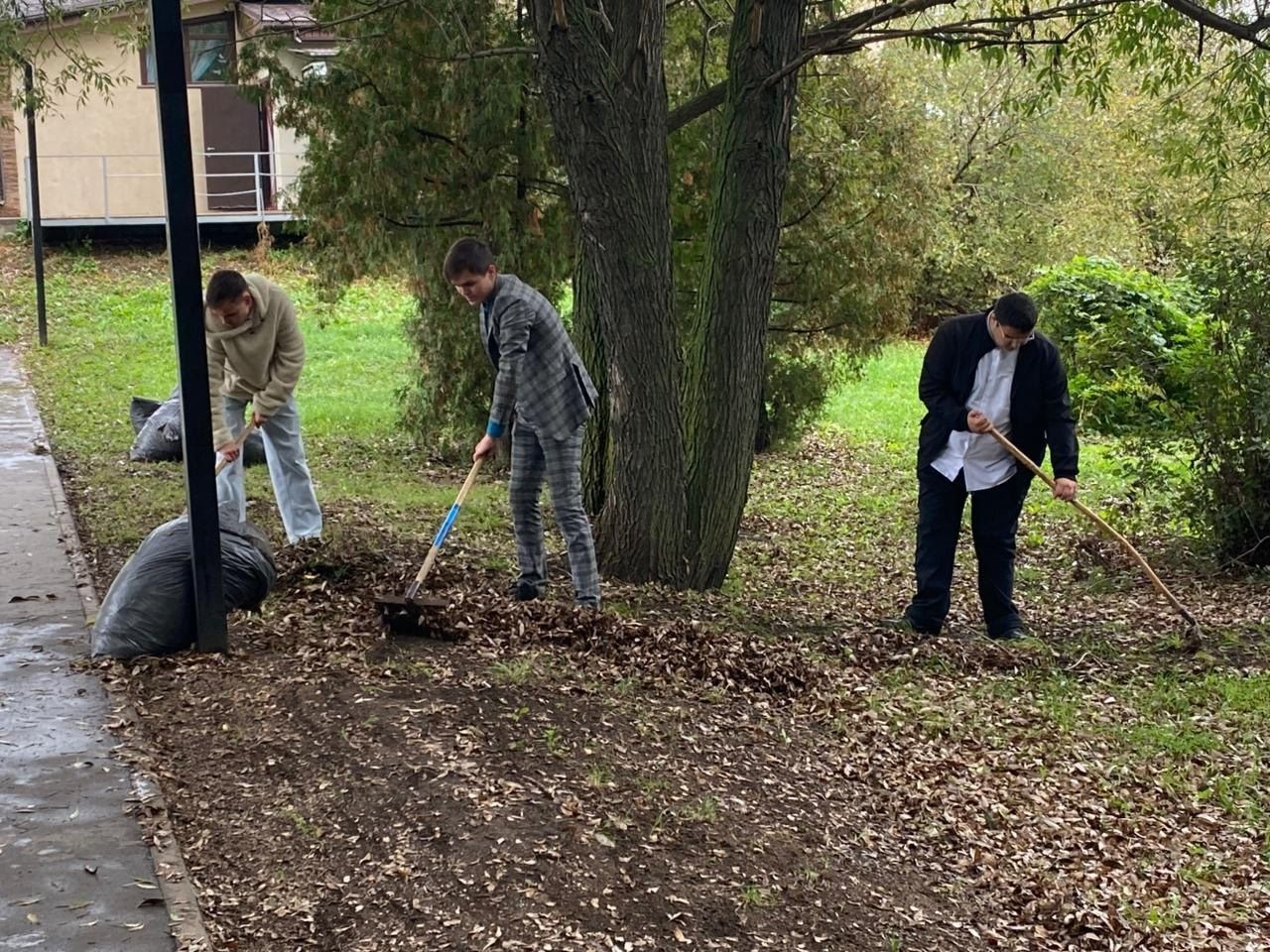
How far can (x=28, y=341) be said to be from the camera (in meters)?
19.6

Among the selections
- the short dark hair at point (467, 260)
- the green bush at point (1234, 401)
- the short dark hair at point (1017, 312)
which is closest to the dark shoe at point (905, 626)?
the short dark hair at point (1017, 312)

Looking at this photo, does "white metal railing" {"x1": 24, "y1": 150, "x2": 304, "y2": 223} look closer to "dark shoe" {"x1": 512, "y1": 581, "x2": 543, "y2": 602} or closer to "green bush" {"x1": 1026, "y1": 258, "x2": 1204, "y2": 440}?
"green bush" {"x1": 1026, "y1": 258, "x2": 1204, "y2": 440}

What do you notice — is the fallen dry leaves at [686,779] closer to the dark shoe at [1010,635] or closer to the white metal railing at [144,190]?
the dark shoe at [1010,635]

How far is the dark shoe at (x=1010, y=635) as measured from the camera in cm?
732

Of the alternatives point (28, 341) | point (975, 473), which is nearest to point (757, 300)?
point (975, 473)

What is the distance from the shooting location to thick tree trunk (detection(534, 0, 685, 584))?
7180mm

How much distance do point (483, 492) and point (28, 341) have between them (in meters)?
11.3

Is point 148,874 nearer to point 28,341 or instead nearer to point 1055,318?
point 1055,318

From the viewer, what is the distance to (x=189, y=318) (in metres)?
5.60

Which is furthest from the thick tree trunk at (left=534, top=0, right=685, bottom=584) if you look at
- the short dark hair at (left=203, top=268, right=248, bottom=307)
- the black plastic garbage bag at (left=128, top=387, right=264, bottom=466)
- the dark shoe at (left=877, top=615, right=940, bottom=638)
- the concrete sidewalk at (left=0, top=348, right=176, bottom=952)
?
the black plastic garbage bag at (left=128, top=387, right=264, bottom=466)

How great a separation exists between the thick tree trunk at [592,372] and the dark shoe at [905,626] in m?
1.84

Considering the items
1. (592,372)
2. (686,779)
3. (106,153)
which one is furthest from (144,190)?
(686,779)

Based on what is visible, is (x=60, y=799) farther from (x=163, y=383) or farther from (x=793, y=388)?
(x=163, y=383)

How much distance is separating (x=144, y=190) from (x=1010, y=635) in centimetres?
2300
